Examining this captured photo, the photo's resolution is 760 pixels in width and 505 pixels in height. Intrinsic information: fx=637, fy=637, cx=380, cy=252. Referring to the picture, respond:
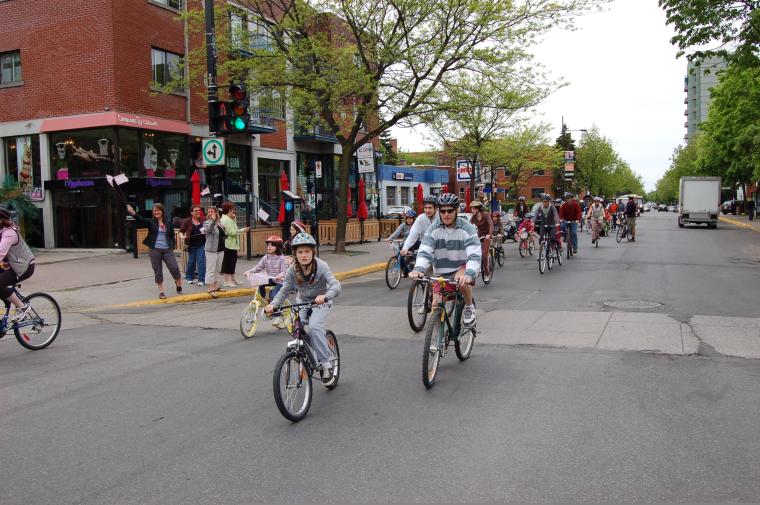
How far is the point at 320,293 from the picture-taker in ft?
19.3

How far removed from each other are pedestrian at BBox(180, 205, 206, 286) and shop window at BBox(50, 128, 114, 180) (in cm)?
931

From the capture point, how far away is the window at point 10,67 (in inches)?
912

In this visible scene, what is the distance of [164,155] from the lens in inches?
912

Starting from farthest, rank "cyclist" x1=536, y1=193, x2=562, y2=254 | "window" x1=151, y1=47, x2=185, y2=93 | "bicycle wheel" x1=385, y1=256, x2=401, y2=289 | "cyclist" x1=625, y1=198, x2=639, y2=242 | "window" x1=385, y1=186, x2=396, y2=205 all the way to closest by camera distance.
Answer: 1. "window" x1=385, y1=186, x2=396, y2=205
2. "cyclist" x1=625, y1=198, x2=639, y2=242
3. "window" x1=151, y1=47, x2=185, y2=93
4. "cyclist" x1=536, y1=193, x2=562, y2=254
5. "bicycle wheel" x1=385, y1=256, x2=401, y2=289

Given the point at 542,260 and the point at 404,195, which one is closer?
the point at 542,260

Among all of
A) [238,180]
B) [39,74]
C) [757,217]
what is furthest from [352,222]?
[757,217]

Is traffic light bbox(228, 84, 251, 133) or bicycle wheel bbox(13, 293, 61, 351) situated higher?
traffic light bbox(228, 84, 251, 133)

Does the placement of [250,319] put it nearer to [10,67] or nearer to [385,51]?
[385,51]

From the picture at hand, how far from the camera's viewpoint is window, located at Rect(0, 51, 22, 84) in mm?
23172

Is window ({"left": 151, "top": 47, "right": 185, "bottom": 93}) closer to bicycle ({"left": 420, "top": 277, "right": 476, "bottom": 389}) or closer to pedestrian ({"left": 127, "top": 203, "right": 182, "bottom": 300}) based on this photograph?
pedestrian ({"left": 127, "top": 203, "right": 182, "bottom": 300})

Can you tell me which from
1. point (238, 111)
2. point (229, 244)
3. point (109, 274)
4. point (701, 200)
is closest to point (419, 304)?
point (238, 111)

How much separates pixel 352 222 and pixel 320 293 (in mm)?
19591

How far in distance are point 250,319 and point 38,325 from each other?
105 inches

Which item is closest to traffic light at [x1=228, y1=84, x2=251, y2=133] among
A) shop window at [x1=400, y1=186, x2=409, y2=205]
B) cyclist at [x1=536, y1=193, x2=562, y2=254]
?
cyclist at [x1=536, y1=193, x2=562, y2=254]
